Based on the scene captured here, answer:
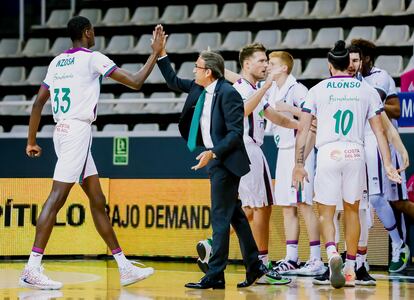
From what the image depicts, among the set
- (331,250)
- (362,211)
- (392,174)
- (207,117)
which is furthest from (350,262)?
(207,117)

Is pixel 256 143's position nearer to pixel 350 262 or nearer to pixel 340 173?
pixel 340 173

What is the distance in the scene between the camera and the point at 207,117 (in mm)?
8414

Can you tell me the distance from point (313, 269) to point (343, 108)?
6.39 feet

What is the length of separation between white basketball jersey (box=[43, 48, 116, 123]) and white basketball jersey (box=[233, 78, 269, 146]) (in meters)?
1.34

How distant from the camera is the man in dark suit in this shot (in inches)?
324

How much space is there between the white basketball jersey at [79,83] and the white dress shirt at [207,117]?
0.81 metres

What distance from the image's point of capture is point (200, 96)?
8484 millimetres

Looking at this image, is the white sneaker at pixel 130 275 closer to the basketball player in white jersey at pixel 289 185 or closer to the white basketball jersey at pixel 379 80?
the basketball player in white jersey at pixel 289 185

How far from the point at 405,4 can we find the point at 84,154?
8887 millimetres

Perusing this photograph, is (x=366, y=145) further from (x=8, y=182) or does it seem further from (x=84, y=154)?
(x=8, y=182)

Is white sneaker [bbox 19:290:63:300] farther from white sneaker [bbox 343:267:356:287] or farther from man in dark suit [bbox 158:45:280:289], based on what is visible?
white sneaker [bbox 343:267:356:287]

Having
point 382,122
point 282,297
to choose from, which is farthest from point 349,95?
point 282,297

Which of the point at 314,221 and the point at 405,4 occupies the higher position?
the point at 405,4

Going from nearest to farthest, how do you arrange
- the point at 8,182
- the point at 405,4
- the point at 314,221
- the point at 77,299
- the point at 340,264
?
the point at 77,299
the point at 340,264
the point at 314,221
the point at 8,182
the point at 405,4
